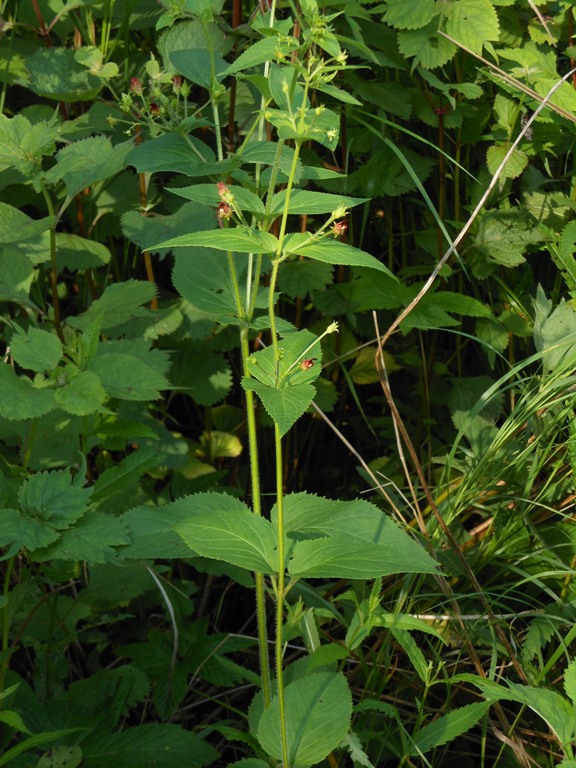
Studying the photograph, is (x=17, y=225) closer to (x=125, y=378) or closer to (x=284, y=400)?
(x=125, y=378)

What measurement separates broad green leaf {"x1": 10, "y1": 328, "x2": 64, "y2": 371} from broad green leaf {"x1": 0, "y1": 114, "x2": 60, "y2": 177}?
27cm

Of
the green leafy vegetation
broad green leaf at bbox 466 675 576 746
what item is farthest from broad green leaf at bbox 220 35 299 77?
broad green leaf at bbox 466 675 576 746

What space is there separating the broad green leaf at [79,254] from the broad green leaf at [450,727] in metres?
0.99

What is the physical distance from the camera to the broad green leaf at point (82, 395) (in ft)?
3.78

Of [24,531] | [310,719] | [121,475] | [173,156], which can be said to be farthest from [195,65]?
[310,719]

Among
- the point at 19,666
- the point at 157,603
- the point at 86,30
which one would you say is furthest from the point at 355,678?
the point at 86,30

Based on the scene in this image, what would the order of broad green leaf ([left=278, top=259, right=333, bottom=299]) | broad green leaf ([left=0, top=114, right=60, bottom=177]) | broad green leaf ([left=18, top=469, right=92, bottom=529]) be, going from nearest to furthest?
broad green leaf ([left=18, top=469, right=92, bottom=529]) < broad green leaf ([left=0, top=114, right=60, bottom=177]) < broad green leaf ([left=278, top=259, right=333, bottom=299])

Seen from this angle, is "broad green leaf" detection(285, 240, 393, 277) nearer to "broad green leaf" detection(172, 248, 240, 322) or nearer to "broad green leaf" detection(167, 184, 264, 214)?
"broad green leaf" detection(167, 184, 264, 214)

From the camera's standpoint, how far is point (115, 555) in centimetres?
108

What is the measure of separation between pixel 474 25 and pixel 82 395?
995 mm

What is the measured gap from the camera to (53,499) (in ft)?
3.60

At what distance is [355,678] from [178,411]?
0.82 meters

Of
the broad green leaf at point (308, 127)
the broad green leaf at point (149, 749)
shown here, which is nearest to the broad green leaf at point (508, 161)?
the broad green leaf at point (308, 127)

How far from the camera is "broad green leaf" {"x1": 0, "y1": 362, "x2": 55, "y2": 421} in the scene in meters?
1.14
